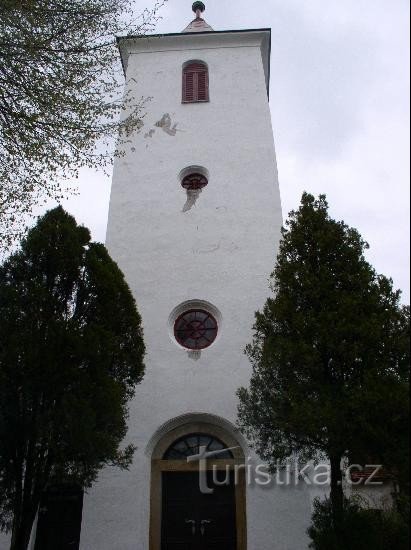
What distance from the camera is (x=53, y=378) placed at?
7621 millimetres

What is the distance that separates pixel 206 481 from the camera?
10.4 metres

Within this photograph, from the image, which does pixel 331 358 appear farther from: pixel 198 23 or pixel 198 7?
pixel 198 7

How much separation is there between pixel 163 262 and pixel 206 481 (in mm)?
4946

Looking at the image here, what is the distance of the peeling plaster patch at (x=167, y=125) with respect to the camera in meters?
14.8

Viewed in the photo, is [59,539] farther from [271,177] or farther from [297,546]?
[271,177]

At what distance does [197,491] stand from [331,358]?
4.37 metres

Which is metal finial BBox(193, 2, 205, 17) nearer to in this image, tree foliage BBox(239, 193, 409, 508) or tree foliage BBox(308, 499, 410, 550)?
tree foliage BBox(239, 193, 409, 508)

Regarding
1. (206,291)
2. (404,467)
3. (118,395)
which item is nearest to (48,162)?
(118,395)

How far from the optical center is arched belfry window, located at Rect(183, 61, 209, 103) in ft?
51.8

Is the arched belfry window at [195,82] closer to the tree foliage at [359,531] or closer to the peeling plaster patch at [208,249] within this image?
the peeling plaster patch at [208,249]

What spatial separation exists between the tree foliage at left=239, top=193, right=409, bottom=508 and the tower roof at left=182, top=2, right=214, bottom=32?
39.1 ft

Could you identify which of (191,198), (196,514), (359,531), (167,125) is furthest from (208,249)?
(359,531)

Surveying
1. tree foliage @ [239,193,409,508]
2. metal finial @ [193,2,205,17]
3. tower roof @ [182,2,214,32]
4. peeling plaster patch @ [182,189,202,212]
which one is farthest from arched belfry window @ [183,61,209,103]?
tree foliage @ [239,193,409,508]

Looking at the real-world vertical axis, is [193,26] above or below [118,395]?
above
